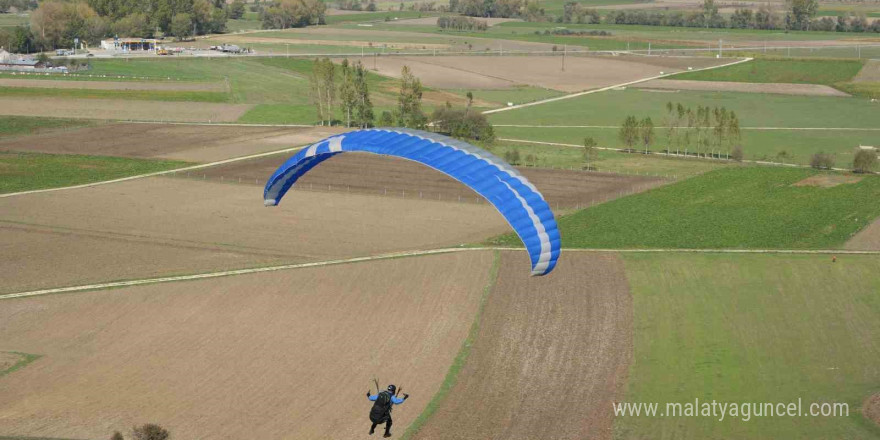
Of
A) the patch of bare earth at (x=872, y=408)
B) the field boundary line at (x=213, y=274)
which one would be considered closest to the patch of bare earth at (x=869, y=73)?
the field boundary line at (x=213, y=274)

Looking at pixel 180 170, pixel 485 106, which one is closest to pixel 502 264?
pixel 180 170

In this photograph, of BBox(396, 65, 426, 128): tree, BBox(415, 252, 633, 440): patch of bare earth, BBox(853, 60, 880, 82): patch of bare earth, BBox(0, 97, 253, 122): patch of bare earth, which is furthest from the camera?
BBox(853, 60, 880, 82): patch of bare earth

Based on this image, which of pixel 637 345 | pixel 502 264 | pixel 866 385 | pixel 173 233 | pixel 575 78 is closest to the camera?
pixel 866 385

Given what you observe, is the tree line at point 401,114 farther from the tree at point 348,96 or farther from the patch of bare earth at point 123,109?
the patch of bare earth at point 123,109

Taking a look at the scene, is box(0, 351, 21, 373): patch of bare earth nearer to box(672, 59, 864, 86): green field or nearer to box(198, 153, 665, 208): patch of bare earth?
box(198, 153, 665, 208): patch of bare earth

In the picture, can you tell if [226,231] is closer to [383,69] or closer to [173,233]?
[173,233]

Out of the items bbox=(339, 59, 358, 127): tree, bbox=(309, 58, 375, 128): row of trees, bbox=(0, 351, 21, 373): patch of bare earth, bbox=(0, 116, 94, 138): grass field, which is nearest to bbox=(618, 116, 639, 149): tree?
bbox=(309, 58, 375, 128): row of trees
